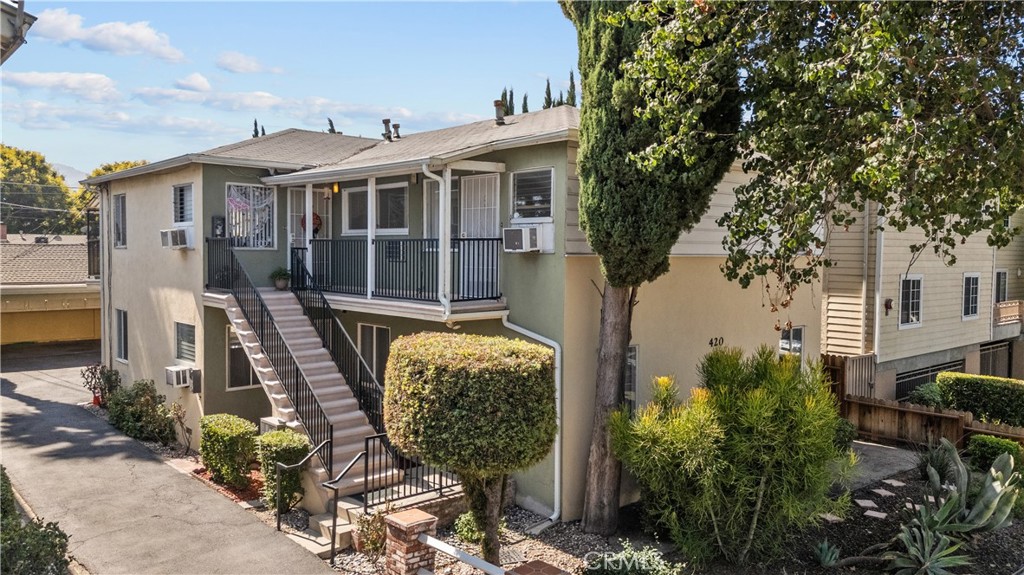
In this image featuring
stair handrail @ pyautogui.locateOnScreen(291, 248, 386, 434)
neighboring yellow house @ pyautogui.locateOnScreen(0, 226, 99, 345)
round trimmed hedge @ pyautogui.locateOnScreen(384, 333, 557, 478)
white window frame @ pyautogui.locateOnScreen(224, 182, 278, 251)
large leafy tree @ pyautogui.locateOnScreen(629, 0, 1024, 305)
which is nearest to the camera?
round trimmed hedge @ pyautogui.locateOnScreen(384, 333, 557, 478)

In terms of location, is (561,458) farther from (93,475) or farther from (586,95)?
(93,475)

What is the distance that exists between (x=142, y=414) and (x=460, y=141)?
9.20m

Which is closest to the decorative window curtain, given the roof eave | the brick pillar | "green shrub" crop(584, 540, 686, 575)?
the roof eave

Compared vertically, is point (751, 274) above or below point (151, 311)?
above

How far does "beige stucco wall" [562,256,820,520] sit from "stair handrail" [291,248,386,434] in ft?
11.5

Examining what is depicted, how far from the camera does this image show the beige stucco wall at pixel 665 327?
A: 33.4 ft

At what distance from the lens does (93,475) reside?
473 inches

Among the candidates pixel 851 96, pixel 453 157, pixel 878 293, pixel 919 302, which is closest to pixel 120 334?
pixel 453 157

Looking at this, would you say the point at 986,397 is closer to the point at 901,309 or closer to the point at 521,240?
the point at 901,309

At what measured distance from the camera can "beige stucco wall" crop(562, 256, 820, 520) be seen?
1017 centimetres

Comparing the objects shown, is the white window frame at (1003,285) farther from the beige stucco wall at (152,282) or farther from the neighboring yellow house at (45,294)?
the neighboring yellow house at (45,294)

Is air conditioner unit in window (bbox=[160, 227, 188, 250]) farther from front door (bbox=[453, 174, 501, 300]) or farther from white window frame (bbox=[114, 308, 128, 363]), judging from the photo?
front door (bbox=[453, 174, 501, 300])

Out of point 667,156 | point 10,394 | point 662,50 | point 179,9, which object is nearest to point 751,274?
point 667,156

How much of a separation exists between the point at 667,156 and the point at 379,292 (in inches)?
236
